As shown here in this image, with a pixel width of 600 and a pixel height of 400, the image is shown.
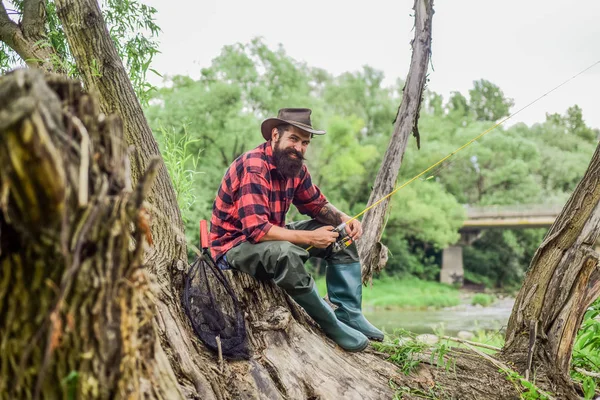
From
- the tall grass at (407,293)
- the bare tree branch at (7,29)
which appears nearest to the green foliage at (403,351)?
the bare tree branch at (7,29)

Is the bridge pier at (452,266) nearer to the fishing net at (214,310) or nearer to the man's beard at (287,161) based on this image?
the man's beard at (287,161)

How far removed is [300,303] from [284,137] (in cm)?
104

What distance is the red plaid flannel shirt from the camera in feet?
11.0

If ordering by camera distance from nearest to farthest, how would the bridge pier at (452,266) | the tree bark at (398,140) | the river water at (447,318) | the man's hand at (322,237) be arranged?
1. the man's hand at (322,237)
2. the tree bark at (398,140)
3. the river water at (447,318)
4. the bridge pier at (452,266)

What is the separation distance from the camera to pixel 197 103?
20.6m

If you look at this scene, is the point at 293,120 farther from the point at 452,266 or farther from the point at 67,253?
the point at 452,266

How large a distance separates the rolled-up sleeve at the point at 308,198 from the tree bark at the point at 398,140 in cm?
87

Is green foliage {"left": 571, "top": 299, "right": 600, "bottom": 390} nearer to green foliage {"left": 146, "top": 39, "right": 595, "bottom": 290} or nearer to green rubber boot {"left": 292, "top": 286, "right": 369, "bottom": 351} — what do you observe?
green rubber boot {"left": 292, "top": 286, "right": 369, "bottom": 351}

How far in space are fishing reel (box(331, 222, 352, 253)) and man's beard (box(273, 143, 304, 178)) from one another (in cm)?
52

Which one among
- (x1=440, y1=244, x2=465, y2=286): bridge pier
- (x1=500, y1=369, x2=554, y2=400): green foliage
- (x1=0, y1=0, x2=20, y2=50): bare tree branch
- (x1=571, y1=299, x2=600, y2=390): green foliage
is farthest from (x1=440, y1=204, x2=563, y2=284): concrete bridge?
(x1=0, y1=0, x2=20, y2=50): bare tree branch

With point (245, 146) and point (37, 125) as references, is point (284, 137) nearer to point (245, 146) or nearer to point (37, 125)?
point (37, 125)

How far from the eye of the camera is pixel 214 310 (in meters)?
3.20

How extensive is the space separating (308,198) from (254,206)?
87 centimetres

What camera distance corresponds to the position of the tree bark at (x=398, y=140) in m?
4.96
